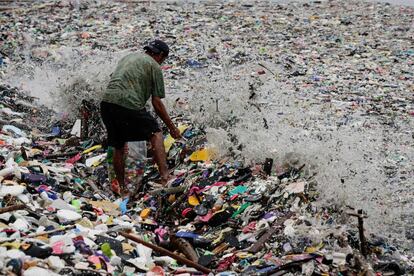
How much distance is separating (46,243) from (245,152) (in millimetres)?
2431

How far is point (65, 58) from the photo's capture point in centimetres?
995

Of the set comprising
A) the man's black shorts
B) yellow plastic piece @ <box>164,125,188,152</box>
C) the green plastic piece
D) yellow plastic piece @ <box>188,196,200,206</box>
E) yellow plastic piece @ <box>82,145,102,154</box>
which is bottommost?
yellow plastic piece @ <box>82,145,102,154</box>

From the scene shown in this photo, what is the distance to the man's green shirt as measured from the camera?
16.6ft

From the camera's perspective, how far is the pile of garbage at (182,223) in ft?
11.6

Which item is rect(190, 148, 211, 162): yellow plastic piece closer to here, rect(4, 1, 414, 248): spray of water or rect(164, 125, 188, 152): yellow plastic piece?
rect(4, 1, 414, 248): spray of water

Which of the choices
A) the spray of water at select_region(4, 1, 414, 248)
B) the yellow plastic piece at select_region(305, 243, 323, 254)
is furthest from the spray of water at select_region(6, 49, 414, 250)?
the yellow plastic piece at select_region(305, 243, 323, 254)

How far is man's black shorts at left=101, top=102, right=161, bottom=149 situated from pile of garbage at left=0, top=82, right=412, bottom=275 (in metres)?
0.43

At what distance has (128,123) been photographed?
5.11 m

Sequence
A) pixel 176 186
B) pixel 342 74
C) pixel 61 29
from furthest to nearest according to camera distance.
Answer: pixel 61 29
pixel 342 74
pixel 176 186

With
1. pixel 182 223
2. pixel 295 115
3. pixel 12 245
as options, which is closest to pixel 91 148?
pixel 182 223

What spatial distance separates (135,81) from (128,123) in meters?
0.38

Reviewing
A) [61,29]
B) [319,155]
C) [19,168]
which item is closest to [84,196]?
[19,168]

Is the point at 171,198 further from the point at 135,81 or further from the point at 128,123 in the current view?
the point at 135,81

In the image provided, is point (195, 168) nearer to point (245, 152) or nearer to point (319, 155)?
point (245, 152)
